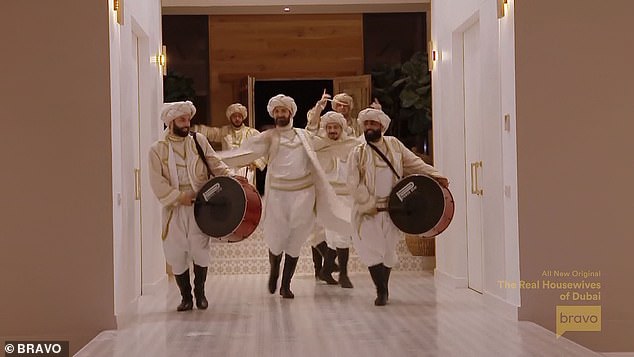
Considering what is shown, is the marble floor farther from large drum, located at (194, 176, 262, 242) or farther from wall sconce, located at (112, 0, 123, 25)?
wall sconce, located at (112, 0, 123, 25)

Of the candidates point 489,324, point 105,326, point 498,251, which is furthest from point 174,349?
point 498,251

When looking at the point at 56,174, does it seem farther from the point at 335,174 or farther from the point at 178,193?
the point at 335,174

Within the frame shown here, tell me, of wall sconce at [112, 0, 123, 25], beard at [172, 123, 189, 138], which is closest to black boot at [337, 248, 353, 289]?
beard at [172, 123, 189, 138]

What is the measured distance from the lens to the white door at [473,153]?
336 inches

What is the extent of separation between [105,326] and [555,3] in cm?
389

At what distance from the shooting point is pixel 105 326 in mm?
6500

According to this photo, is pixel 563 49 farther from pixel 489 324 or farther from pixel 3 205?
pixel 3 205

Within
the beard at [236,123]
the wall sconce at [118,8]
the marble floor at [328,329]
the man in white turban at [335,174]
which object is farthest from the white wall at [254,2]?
the wall sconce at [118,8]

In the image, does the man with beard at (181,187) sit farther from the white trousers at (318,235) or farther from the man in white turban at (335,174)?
the white trousers at (318,235)

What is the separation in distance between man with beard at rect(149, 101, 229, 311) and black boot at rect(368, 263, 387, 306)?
1345 millimetres

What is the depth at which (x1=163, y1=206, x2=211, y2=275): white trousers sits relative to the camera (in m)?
7.22

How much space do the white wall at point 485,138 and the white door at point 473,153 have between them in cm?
9

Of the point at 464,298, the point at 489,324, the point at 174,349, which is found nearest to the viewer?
the point at 174,349

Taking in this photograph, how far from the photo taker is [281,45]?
13766mm
